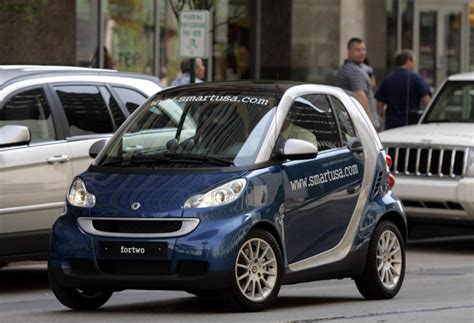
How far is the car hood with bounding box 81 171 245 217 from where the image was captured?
34.2ft

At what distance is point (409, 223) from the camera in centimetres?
1762

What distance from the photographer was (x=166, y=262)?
10.4 meters

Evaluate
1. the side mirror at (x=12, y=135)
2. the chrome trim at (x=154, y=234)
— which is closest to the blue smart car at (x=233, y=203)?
the chrome trim at (x=154, y=234)

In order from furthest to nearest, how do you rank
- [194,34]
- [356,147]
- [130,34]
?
[130,34] → [194,34] → [356,147]

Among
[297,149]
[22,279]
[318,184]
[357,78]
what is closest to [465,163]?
[357,78]

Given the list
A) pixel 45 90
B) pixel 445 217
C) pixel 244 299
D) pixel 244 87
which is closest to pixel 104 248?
pixel 244 299

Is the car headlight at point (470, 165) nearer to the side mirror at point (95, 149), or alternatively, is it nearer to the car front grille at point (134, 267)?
the side mirror at point (95, 149)

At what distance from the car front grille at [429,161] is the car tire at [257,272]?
639cm

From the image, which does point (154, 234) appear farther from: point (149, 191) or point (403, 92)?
point (403, 92)

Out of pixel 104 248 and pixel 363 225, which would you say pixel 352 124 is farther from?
pixel 104 248

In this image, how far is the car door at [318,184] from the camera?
1098 centimetres

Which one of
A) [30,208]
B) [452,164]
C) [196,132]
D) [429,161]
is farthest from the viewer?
[429,161]

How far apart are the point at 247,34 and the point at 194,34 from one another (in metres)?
7.68

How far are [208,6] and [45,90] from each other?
37.6ft
